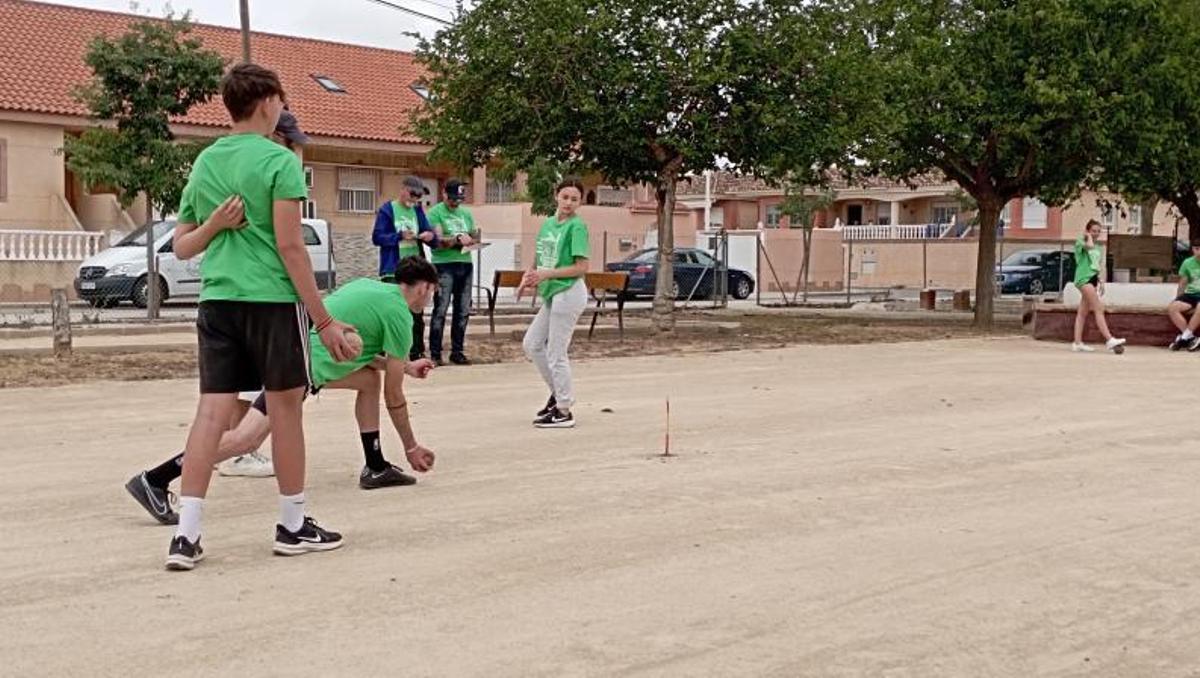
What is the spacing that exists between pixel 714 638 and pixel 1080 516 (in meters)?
2.89

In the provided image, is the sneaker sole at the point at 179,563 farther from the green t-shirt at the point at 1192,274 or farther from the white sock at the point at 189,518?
the green t-shirt at the point at 1192,274

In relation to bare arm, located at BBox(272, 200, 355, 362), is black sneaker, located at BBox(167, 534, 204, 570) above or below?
below

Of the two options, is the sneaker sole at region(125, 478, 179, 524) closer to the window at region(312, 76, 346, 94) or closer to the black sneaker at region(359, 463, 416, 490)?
the black sneaker at region(359, 463, 416, 490)

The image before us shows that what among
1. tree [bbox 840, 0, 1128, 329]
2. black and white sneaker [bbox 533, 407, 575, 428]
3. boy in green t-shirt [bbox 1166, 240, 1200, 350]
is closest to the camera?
black and white sneaker [bbox 533, 407, 575, 428]

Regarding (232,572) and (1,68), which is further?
(1,68)

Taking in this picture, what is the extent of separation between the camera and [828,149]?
20281mm

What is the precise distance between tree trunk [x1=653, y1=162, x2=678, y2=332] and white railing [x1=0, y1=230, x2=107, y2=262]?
14.0 meters

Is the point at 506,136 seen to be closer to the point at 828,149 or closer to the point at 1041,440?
the point at 828,149

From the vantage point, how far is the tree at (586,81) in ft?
63.2

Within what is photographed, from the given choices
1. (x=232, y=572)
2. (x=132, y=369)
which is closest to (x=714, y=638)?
(x=232, y=572)

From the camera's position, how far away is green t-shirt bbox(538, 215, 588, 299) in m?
9.88

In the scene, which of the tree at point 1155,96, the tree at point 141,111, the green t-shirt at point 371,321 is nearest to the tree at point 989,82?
the tree at point 1155,96

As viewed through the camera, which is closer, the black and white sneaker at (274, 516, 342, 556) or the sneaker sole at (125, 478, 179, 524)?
the black and white sneaker at (274, 516, 342, 556)

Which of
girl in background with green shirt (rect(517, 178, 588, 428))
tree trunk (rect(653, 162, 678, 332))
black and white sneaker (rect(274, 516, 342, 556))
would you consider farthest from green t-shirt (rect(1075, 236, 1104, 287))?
black and white sneaker (rect(274, 516, 342, 556))
